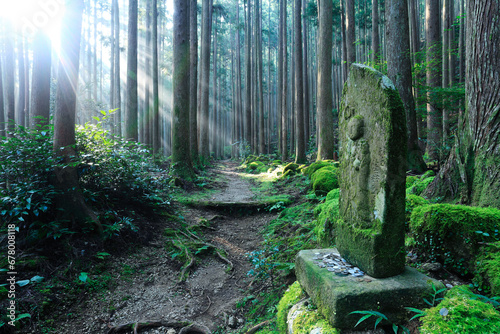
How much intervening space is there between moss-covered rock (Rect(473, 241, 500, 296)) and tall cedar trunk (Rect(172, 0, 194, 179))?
26.7ft

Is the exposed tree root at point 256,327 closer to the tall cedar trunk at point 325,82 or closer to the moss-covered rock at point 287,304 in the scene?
the moss-covered rock at point 287,304

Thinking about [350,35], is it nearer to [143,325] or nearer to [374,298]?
[374,298]

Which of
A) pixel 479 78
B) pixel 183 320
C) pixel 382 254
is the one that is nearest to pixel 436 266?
pixel 382 254

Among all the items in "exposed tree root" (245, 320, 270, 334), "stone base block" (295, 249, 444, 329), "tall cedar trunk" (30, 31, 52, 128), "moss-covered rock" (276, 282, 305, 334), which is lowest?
"exposed tree root" (245, 320, 270, 334)

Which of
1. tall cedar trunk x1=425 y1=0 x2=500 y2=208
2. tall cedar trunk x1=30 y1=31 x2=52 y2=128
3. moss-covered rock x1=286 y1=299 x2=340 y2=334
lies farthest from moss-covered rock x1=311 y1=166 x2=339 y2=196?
tall cedar trunk x1=30 y1=31 x2=52 y2=128

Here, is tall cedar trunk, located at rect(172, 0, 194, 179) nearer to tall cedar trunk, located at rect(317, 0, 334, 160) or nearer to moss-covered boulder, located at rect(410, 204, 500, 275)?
tall cedar trunk, located at rect(317, 0, 334, 160)

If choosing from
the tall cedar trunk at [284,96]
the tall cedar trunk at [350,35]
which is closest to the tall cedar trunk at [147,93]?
the tall cedar trunk at [284,96]

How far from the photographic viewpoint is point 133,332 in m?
3.04

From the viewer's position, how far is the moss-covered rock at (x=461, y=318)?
1.52 m

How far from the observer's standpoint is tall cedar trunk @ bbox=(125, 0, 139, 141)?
1021cm

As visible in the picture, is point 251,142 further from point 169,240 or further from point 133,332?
point 133,332

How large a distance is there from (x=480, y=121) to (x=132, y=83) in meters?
10.7

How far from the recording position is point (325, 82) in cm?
1067

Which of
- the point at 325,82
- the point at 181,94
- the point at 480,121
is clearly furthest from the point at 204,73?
the point at 480,121
